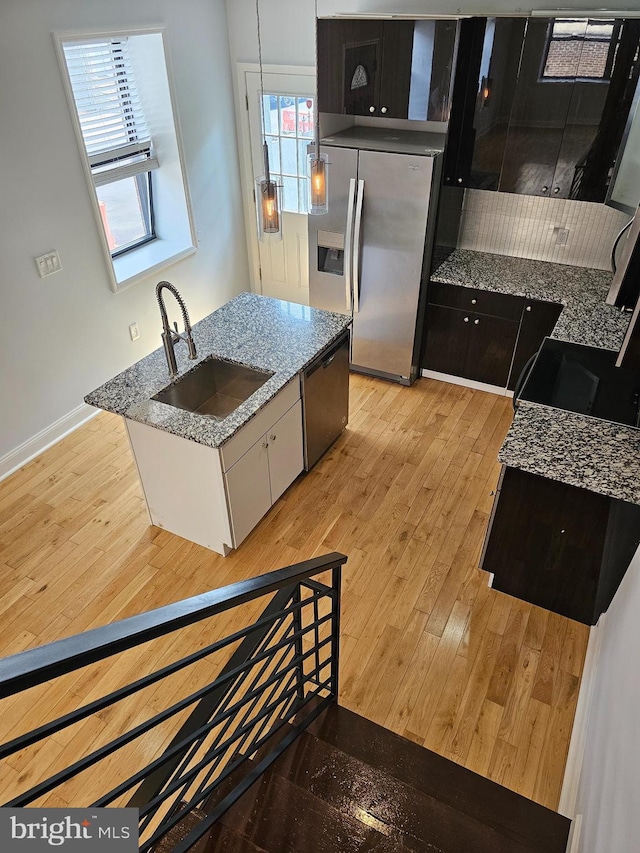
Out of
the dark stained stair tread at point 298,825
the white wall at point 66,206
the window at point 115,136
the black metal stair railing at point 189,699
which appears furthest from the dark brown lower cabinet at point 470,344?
the dark stained stair tread at point 298,825

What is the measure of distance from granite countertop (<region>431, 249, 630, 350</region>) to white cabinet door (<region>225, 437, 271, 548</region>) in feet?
6.03

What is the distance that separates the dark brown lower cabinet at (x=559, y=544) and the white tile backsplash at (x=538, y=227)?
2422mm

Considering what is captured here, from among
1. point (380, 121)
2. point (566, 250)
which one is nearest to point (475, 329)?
point (566, 250)

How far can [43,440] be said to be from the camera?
401 centimetres

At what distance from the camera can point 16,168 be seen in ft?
11.1

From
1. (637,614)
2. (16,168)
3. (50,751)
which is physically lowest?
(50,751)

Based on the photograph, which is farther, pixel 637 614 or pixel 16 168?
pixel 16 168

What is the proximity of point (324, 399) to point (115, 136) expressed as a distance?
7.90 ft

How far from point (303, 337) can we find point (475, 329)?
60.1 inches

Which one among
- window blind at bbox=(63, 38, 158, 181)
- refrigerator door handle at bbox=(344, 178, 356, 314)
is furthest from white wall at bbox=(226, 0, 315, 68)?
refrigerator door handle at bbox=(344, 178, 356, 314)

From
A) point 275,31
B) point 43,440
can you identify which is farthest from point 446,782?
point 275,31

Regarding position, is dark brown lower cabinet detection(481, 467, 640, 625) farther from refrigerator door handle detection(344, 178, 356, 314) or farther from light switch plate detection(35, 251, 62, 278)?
light switch plate detection(35, 251, 62, 278)

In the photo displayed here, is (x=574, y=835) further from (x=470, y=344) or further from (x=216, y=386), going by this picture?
(x=470, y=344)

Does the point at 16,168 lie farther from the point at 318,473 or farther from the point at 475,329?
the point at 475,329
